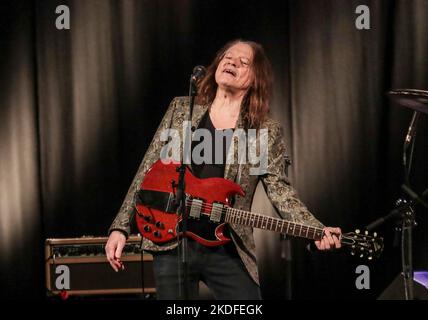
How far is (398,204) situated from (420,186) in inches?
50.0

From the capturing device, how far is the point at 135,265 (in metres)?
4.72

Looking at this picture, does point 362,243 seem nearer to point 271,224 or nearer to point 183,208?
point 271,224

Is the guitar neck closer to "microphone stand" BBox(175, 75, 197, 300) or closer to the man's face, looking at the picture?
"microphone stand" BBox(175, 75, 197, 300)

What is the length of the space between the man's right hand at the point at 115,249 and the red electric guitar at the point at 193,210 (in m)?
0.11

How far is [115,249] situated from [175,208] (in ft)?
1.08

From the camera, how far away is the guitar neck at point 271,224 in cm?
345

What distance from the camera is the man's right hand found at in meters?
3.33

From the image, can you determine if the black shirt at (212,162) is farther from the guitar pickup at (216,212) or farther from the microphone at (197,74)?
the microphone at (197,74)

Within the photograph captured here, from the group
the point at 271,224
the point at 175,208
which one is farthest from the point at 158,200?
the point at 271,224

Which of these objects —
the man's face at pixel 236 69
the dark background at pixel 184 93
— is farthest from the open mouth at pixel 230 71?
the dark background at pixel 184 93

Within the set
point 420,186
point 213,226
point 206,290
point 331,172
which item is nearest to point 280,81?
point 331,172

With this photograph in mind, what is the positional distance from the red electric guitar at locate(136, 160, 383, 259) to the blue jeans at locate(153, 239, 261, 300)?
0.07 metres

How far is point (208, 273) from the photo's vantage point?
11.0 ft

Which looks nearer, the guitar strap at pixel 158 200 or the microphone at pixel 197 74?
A: the microphone at pixel 197 74
